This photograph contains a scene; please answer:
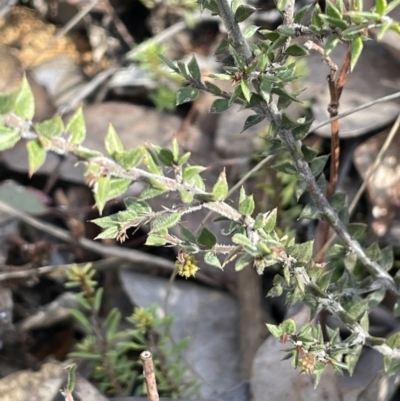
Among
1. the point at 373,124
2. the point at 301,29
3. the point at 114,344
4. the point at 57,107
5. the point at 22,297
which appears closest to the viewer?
the point at 301,29

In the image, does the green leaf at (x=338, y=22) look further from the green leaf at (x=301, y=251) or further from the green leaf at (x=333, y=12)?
the green leaf at (x=301, y=251)

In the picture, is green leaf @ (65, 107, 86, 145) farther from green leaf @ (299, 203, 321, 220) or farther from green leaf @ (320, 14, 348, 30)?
green leaf @ (299, 203, 321, 220)

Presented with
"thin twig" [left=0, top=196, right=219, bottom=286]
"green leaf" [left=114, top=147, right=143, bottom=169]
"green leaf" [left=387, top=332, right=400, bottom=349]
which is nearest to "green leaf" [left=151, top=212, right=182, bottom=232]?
"green leaf" [left=114, top=147, right=143, bottom=169]

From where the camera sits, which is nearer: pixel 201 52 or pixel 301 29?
pixel 301 29

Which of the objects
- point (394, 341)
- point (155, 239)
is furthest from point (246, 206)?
point (394, 341)

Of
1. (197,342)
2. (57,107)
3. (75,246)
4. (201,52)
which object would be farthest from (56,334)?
(201,52)

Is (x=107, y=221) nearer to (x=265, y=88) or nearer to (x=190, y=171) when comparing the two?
(x=190, y=171)

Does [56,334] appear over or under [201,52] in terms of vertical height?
under

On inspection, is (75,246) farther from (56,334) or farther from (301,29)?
(301,29)

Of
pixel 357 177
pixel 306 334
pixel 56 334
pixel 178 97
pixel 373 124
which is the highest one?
pixel 178 97
